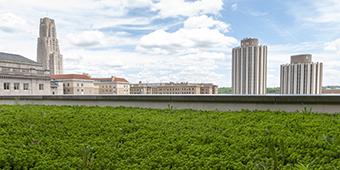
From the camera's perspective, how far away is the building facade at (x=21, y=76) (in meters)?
27.6

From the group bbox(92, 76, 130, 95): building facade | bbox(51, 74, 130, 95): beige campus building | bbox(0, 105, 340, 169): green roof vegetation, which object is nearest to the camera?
bbox(0, 105, 340, 169): green roof vegetation

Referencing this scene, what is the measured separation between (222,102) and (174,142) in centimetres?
258

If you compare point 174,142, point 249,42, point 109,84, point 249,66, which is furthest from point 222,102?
point 109,84

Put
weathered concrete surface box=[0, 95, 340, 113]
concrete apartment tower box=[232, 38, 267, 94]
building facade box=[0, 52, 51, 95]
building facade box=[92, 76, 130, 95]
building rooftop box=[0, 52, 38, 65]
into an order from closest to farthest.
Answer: weathered concrete surface box=[0, 95, 340, 113] → concrete apartment tower box=[232, 38, 267, 94] → building facade box=[0, 52, 51, 95] → building rooftop box=[0, 52, 38, 65] → building facade box=[92, 76, 130, 95]

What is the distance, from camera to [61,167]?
266 centimetres

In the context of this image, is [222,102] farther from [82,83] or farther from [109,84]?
[82,83]


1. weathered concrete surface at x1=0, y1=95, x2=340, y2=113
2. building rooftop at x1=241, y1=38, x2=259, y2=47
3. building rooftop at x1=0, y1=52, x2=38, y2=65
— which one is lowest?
weathered concrete surface at x1=0, y1=95, x2=340, y2=113

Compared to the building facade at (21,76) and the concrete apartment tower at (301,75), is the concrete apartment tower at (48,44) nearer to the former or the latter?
the building facade at (21,76)

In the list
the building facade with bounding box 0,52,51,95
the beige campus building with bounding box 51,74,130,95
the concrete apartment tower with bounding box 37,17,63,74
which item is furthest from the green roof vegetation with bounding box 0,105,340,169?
the concrete apartment tower with bounding box 37,17,63,74

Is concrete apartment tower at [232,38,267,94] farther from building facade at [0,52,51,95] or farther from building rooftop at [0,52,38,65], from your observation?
building rooftop at [0,52,38,65]

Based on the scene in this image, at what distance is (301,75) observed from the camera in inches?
295

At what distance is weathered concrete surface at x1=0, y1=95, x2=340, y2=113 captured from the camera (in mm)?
4590

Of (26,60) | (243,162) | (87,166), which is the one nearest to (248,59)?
(243,162)

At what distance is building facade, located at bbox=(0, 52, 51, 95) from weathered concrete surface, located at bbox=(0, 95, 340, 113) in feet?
77.9
